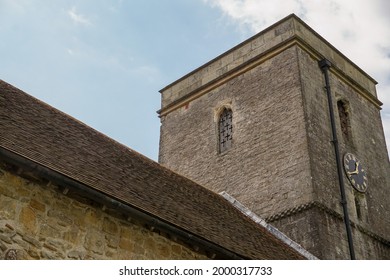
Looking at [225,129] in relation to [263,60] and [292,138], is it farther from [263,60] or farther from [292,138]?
[292,138]

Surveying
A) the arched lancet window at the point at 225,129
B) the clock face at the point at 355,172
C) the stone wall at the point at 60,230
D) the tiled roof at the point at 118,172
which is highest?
the arched lancet window at the point at 225,129

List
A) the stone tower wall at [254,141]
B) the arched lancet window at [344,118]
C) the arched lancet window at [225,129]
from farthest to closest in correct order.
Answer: the arched lancet window at [225,129]
the arched lancet window at [344,118]
the stone tower wall at [254,141]

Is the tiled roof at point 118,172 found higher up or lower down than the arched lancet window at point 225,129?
lower down

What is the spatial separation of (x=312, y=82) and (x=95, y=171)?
805 centimetres

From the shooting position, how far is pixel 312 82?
1483cm

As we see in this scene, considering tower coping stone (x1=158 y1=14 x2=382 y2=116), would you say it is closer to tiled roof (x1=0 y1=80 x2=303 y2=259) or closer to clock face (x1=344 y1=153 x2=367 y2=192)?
clock face (x1=344 y1=153 x2=367 y2=192)

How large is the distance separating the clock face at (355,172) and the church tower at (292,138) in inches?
1.3

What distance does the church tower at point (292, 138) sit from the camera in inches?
516

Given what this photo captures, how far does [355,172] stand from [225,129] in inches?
139

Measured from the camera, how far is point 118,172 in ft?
29.6

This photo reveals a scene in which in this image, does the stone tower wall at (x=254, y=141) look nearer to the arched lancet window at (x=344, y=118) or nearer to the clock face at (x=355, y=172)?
the clock face at (x=355, y=172)

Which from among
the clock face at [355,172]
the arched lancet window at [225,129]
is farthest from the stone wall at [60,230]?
the arched lancet window at [225,129]

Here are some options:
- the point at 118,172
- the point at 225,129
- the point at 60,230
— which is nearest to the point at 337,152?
the point at 225,129

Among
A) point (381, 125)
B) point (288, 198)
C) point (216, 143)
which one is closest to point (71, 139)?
point (288, 198)
